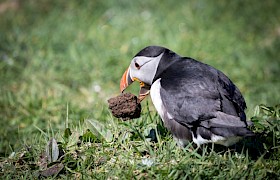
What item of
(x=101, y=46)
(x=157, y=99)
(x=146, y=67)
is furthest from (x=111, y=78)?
(x=157, y=99)

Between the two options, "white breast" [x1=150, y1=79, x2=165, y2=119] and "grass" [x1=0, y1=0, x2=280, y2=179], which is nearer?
"grass" [x1=0, y1=0, x2=280, y2=179]

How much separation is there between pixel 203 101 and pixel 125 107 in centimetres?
59

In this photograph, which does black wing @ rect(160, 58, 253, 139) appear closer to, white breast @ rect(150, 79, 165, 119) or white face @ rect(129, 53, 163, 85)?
white breast @ rect(150, 79, 165, 119)

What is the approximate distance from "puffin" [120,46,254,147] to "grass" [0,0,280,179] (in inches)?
5.4

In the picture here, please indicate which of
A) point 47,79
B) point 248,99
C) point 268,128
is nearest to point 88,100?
point 47,79

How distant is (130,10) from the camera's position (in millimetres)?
8062

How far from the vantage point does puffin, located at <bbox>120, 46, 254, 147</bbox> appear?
354cm

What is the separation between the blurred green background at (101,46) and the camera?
5.91 metres

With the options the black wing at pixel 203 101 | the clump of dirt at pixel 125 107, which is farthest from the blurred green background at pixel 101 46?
the black wing at pixel 203 101

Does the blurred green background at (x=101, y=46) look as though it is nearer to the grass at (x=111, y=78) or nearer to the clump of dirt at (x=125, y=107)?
the grass at (x=111, y=78)

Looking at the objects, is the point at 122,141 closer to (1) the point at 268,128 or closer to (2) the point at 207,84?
(2) the point at 207,84

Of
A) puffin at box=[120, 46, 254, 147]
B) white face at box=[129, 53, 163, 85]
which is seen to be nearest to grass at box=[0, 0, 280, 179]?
puffin at box=[120, 46, 254, 147]

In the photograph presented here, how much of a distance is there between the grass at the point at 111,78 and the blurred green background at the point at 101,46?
0.02 meters

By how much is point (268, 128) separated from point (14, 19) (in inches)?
200
